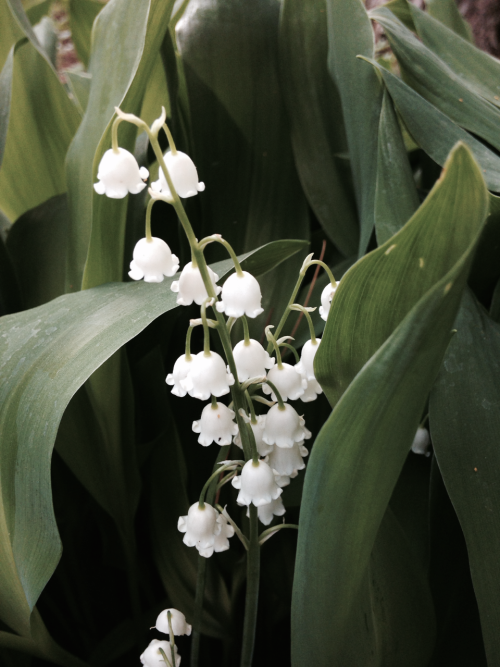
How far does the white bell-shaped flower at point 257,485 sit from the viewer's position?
1.19 feet

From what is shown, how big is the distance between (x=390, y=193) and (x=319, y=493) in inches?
12.1

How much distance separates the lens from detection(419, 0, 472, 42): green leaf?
35.3 inches

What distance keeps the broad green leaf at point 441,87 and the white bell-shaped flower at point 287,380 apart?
1.26ft

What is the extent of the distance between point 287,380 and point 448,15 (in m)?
0.83

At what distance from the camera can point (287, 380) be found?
0.38m

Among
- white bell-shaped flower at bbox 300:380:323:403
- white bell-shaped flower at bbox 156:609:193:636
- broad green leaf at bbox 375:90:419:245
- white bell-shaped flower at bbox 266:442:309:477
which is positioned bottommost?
white bell-shaped flower at bbox 156:609:193:636

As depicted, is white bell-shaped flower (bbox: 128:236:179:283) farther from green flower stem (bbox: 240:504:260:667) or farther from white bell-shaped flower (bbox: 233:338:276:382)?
green flower stem (bbox: 240:504:260:667)

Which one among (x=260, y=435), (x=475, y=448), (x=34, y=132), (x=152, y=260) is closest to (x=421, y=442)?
(x=475, y=448)

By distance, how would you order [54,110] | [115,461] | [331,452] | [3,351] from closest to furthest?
1. [331,452]
2. [3,351]
3. [115,461]
4. [54,110]

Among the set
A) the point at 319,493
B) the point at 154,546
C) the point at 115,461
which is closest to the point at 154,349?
the point at 115,461

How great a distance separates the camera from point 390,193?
1.68 feet

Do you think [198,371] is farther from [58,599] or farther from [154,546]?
[58,599]

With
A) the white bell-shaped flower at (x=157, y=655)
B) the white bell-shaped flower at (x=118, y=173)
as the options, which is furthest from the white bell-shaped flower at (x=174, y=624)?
the white bell-shaped flower at (x=118, y=173)

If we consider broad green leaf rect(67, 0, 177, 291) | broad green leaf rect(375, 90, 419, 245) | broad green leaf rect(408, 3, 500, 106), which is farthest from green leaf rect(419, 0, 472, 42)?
broad green leaf rect(67, 0, 177, 291)
